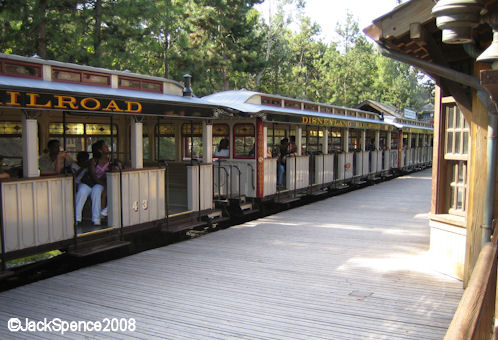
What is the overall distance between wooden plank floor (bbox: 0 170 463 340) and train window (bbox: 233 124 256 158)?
3.39 metres

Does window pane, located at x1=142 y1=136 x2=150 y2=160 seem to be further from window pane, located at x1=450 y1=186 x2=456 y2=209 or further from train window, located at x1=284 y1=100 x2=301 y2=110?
window pane, located at x1=450 y1=186 x2=456 y2=209

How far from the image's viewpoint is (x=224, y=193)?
1163 centimetres

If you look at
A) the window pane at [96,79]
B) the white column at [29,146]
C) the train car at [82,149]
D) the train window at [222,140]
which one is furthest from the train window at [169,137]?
the white column at [29,146]

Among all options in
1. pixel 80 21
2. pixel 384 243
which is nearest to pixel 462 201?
pixel 384 243

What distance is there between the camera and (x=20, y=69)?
20.6 feet

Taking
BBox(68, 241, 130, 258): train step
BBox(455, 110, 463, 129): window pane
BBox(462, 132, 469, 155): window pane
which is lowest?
BBox(68, 241, 130, 258): train step

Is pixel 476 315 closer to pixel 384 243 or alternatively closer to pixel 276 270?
pixel 276 270

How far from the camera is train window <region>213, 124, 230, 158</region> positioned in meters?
12.1

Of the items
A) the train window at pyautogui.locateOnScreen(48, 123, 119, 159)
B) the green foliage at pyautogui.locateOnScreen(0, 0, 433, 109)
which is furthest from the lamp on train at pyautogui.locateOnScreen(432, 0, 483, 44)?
the green foliage at pyautogui.locateOnScreen(0, 0, 433, 109)

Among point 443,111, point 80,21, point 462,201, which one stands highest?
point 80,21

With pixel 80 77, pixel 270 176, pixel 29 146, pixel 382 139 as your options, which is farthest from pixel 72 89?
pixel 382 139

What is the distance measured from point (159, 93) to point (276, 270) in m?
4.36

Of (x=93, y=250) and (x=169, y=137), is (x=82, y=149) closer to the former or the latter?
(x=93, y=250)

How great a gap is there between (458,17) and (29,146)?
17.0 ft
